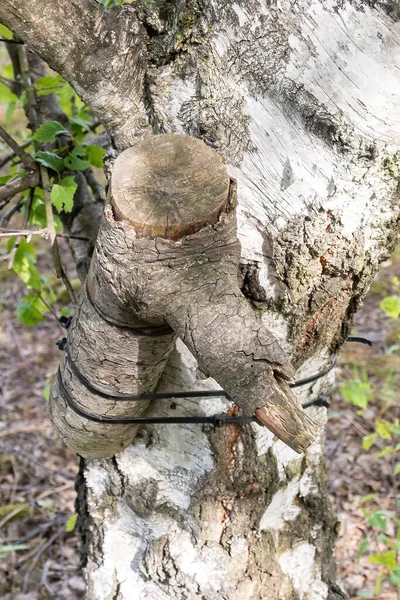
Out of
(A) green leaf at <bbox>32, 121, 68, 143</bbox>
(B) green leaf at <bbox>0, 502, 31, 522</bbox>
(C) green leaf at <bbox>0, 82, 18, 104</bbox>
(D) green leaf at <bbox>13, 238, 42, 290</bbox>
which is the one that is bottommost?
(B) green leaf at <bbox>0, 502, 31, 522</bbox>

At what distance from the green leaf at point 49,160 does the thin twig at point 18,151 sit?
0.08 feet

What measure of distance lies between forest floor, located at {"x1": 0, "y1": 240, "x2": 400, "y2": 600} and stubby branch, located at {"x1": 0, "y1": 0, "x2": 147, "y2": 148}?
2013mm

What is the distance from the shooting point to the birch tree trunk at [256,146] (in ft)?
3.25

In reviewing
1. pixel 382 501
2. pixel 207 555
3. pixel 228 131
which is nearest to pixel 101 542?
pixel 207 555

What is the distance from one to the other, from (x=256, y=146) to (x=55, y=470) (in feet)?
8.71

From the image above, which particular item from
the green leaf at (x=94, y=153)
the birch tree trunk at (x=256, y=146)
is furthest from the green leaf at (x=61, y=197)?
the birch tree trunk at (x=256, y=146)

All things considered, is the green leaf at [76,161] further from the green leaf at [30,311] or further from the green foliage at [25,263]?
the green leaf at [30,311]

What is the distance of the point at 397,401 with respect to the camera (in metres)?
3.44

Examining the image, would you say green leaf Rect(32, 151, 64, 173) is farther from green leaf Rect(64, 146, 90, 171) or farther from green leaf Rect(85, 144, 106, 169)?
green leaf Rect(85, 144, 106, 169)

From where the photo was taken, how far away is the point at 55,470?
10.5ft

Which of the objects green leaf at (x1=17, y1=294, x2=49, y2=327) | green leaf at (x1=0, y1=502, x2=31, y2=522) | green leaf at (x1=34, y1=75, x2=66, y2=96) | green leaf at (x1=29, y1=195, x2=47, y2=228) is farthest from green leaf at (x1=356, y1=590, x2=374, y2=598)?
green leaf at (x1=34, y1=75, x2=66, y2=96)

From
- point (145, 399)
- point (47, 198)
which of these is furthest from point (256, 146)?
point (47, 198)

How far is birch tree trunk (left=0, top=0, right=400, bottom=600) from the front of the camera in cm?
99

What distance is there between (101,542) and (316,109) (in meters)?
1.17
